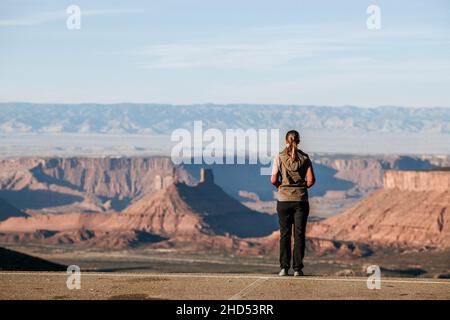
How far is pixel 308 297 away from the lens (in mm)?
21219

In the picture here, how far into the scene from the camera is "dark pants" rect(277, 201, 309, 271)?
23.7 metres

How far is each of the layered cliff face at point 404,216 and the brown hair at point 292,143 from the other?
5412 inches

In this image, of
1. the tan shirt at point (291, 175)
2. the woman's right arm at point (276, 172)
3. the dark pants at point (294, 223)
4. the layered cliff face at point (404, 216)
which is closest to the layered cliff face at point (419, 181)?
the layered cliff face at point (404, 216)

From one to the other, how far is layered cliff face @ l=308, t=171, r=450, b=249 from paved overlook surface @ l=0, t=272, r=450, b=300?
450 ft

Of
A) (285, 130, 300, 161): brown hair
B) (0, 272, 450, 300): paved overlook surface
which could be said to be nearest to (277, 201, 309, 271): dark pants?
(0, 272, 450, 300): paved overlook surface

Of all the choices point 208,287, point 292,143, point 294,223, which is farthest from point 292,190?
point 208,287

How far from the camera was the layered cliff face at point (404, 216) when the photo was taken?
166 metres

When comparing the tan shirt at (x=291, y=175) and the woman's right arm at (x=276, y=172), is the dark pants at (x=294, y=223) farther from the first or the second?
the woman's right arm at (x=276, y=172)

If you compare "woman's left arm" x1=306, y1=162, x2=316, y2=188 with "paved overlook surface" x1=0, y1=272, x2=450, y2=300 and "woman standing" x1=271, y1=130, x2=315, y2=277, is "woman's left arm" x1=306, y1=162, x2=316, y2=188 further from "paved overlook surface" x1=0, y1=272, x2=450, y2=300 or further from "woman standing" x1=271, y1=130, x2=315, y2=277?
"paved overlook surface" x1=0, y1=272, x2=450, y2=300

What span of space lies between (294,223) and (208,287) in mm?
2310

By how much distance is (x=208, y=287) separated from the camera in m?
22.5

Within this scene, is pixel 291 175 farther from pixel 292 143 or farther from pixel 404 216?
pixel 404 216
